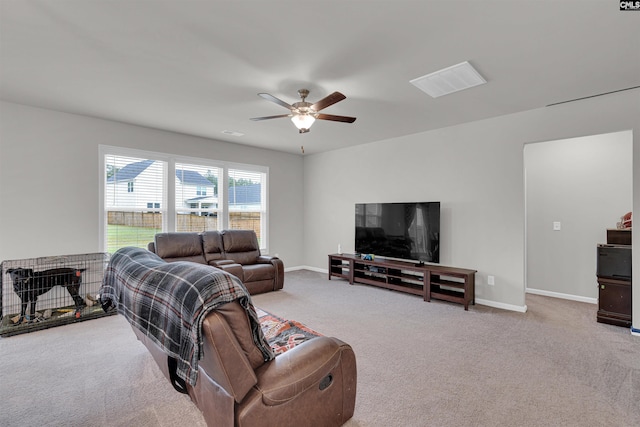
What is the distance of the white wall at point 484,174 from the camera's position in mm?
3549

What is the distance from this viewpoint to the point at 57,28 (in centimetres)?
225

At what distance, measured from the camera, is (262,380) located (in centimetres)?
139

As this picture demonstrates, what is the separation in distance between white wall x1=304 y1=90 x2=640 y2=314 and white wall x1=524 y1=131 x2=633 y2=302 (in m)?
1.21

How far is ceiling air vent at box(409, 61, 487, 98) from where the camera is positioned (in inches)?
113

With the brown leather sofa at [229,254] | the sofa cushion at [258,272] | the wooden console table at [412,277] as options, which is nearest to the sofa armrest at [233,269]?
the brown leather sofa at [229,254]

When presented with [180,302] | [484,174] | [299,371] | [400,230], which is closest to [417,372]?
[299,371]

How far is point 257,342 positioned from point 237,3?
2050 millimetres

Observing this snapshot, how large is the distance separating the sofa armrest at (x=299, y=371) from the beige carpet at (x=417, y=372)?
0.60 m

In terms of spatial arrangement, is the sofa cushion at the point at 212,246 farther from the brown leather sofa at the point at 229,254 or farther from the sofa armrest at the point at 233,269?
the sofa armrest at the point at 233,269

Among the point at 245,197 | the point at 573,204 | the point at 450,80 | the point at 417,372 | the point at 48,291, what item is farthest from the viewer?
the point at 245,197

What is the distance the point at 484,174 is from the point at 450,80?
185cm

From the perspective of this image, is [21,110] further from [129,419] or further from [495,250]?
[495,250]

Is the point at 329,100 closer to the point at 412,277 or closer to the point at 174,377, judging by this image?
the point at 174,377

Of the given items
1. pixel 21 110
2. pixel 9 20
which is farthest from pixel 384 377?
pixel 21 110
